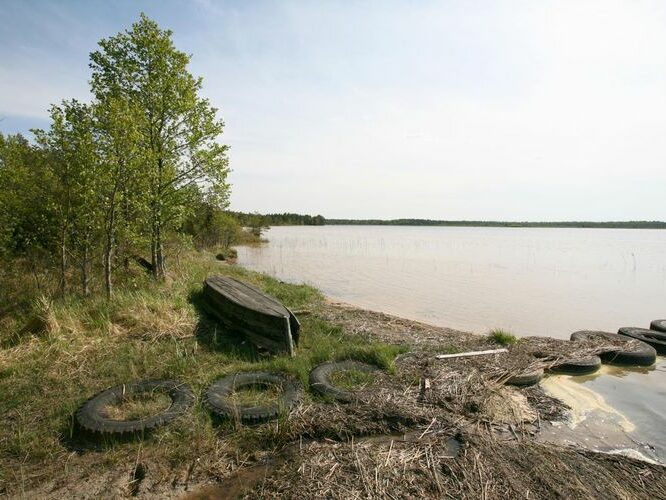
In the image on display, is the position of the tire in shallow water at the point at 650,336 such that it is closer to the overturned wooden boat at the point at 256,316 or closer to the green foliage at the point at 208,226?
the overturned wooden boat at the point at 256,316

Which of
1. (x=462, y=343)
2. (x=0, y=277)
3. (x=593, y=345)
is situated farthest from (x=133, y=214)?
(x=593, y=345)

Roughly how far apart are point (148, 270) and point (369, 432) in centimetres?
1179

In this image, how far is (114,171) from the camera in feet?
29.5

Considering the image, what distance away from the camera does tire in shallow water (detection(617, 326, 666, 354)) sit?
8898 mm

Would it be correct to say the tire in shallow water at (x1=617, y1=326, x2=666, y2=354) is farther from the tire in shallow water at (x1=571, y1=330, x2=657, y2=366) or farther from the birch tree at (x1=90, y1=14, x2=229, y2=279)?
the birch tree at (x1=90, y1=14, x2=229, y2=279)

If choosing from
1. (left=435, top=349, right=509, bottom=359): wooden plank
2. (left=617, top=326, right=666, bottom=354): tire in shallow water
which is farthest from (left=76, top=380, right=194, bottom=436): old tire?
(left=617, top=326, right=666, bottom=354): tire in shallow water

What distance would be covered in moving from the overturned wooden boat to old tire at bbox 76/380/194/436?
6.23ft

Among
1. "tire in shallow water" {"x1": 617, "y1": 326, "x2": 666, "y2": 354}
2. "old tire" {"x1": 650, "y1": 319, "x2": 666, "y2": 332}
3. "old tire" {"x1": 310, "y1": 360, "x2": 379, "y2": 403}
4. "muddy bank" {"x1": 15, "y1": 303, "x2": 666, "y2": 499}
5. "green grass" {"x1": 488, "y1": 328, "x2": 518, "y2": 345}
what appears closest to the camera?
"muddy bank" {"x1": 15, "y1": 303, "x2": 666, "y2": 499}

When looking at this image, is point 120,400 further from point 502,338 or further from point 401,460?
point 502,338

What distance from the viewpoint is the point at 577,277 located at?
21.4m

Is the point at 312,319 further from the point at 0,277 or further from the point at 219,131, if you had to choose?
the point at 0,277

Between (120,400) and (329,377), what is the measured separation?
293 centimetres

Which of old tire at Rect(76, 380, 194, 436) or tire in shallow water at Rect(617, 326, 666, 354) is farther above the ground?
old tire at Rect(76, 380, 194, 436)

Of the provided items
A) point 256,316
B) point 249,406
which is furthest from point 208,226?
point 249,406
